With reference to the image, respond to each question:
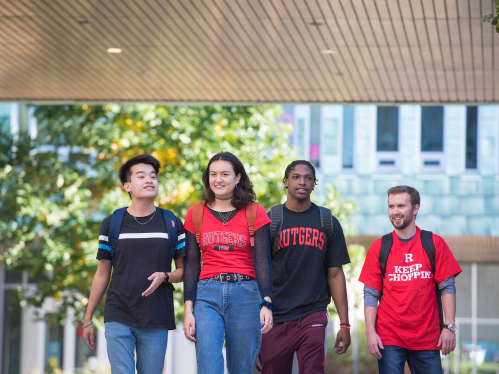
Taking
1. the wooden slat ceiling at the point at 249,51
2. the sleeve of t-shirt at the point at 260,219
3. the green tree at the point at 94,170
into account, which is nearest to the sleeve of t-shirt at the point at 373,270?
the sleeve of t-shirt at the point at 260,219

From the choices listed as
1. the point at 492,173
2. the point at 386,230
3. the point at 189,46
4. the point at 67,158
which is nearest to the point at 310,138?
the point at 386,230

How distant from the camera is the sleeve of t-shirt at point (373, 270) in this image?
6.66 metres

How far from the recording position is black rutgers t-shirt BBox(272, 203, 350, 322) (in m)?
6.69

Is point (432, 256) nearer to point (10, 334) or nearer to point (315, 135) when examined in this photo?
point (315, 135)

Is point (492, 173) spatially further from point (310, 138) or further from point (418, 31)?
point (418, 31)

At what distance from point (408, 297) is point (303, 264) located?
2.96 ft

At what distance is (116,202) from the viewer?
545 inches

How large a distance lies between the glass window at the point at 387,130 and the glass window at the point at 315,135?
1.68 metres

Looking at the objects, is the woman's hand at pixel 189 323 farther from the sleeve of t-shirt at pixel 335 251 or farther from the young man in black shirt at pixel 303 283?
the sleeve of t-shirt at pixel 335 251

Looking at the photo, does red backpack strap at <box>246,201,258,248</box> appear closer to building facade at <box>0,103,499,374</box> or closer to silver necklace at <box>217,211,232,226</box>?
silver necklace at <box>217,211,232,226</box>

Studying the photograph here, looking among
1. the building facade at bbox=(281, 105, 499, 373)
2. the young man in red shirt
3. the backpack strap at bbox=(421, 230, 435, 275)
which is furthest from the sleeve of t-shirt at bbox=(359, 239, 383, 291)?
the building facade at bbox=(281, 105, 499, 373)

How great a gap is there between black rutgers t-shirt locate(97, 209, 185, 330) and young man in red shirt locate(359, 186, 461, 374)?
67.1 inches

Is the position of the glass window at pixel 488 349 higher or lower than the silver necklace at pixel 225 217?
lower

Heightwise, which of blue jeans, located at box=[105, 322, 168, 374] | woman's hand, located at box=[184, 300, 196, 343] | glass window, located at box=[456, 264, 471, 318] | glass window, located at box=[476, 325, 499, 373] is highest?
woman's hand, located at box=[184, 300, 196, 343]
